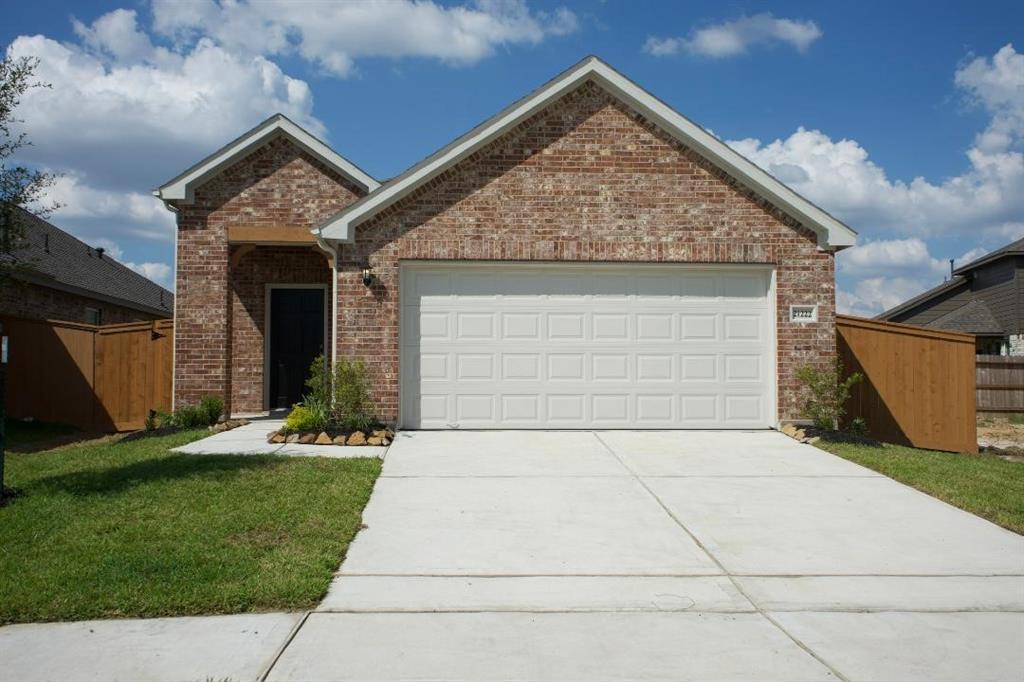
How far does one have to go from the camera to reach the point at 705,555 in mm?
5824

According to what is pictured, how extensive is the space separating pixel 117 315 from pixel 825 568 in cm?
2255

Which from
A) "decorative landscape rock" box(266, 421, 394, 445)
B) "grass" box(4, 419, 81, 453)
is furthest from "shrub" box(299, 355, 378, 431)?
→ "grass" box(4, 419, 81, 453)

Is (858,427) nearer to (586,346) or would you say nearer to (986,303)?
(586,346)

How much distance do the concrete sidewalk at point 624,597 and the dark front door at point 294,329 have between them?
24.2 feet

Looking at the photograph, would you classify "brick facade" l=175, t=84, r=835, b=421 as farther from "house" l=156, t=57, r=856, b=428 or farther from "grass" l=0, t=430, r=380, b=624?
"grass" l=0, t=430, r=380, b=624

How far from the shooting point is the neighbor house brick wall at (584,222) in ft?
37.7

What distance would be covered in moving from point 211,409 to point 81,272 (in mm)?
11918

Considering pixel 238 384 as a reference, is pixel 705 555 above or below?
below

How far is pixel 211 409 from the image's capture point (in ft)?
40.8

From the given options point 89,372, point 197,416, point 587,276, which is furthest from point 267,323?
point 587,276

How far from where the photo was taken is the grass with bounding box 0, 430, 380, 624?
4.66 m

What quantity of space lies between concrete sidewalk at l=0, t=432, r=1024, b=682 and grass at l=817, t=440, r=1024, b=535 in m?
0.31

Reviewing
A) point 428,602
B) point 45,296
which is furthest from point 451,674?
point 45,296

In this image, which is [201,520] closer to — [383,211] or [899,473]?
[383,211]
